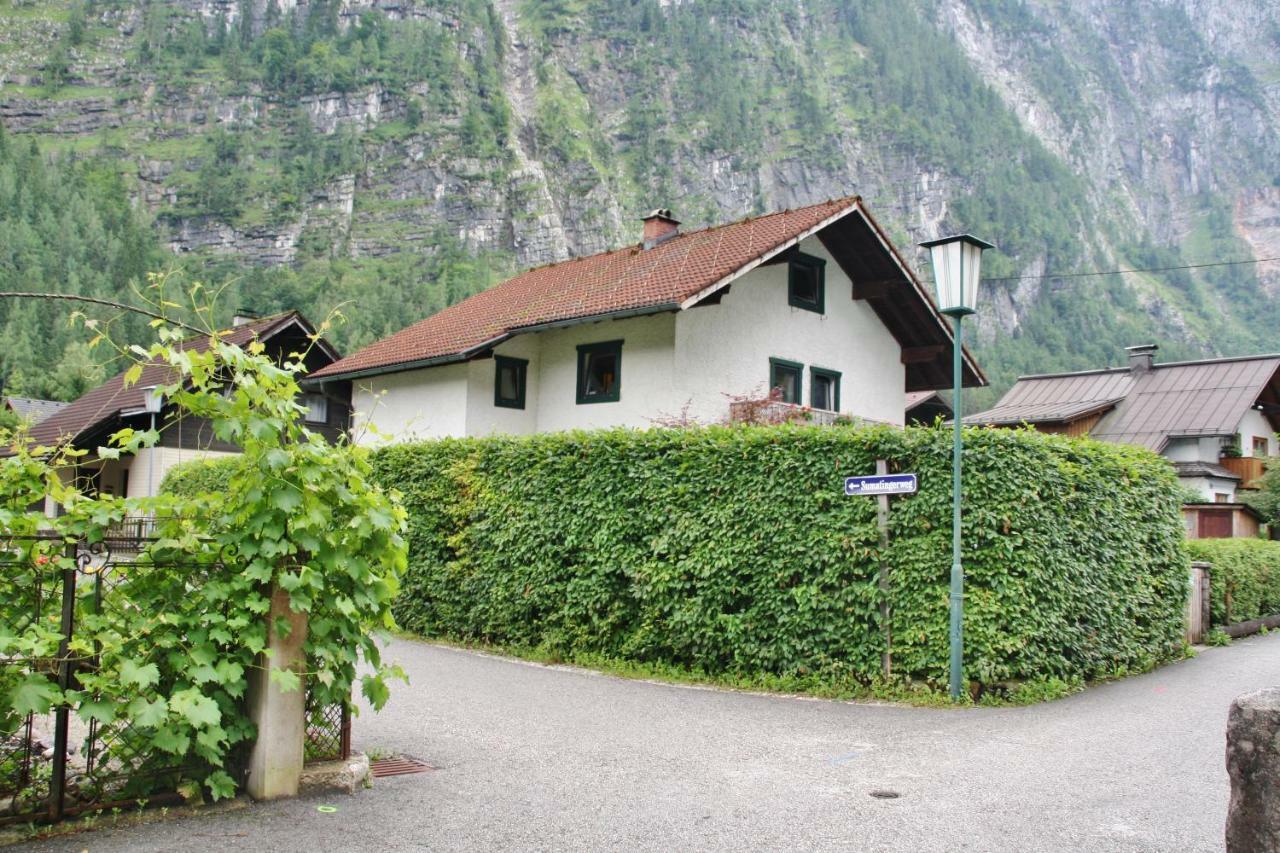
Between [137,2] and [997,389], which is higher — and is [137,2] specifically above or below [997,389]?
above

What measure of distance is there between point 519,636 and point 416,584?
2.44 m

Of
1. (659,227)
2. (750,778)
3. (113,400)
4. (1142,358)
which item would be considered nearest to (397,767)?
(750,778)

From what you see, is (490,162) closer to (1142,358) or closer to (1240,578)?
(1142,358)

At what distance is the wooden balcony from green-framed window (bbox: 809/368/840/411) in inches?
838

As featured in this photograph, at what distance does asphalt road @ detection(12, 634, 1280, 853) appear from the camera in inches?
232

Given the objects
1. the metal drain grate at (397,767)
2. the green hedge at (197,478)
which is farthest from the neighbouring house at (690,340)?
the metal drain grate at (397,767)

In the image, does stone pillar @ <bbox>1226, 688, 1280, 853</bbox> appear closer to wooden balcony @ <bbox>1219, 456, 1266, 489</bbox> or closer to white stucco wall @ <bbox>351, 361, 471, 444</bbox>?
white stucco wall @ <bbox>351, 361, 471, 444</bbox>

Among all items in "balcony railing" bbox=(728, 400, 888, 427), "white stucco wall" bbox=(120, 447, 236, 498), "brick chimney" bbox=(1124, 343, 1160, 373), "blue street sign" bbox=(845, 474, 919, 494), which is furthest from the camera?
"brick chimney" bbox=(1124, 343, 1160, 373)

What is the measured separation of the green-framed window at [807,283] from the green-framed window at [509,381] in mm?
5868

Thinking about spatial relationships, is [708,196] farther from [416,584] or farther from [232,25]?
[416,584]

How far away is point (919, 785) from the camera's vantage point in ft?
23.5

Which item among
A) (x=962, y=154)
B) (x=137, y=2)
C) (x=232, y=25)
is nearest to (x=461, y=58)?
(x=232, y=25)

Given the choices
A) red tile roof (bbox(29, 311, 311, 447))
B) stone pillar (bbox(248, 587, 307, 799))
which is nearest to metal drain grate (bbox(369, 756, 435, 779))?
stone pillar (bbox(248, 587, 307, 799))

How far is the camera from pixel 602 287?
22688mm
